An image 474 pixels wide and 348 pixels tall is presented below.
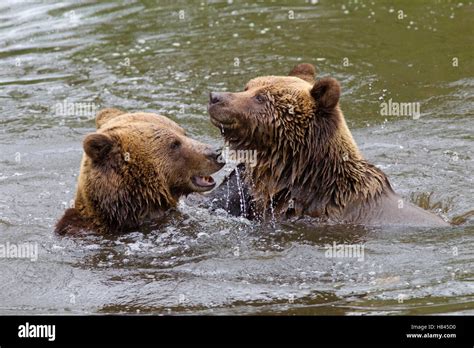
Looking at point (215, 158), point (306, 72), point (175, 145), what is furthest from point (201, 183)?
point (306, 72)

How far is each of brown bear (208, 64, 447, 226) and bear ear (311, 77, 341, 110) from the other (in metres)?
0.02

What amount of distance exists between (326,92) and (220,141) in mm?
3844

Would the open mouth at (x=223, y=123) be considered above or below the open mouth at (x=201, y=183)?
above

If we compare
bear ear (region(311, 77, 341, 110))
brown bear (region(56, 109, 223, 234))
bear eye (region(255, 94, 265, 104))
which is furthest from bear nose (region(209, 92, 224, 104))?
bear ear (region(311, 77, 341, 110))

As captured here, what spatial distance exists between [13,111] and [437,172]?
6271 mm

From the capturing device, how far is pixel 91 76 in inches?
579

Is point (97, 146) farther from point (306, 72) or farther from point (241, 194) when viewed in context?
point (306, 72)

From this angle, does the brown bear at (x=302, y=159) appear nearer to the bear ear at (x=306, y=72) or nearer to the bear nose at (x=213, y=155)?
the bear nose at (x=213, y=155)

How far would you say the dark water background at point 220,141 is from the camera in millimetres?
7996

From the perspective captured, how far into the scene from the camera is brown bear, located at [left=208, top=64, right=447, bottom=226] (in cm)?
888

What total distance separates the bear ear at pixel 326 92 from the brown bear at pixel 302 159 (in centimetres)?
2

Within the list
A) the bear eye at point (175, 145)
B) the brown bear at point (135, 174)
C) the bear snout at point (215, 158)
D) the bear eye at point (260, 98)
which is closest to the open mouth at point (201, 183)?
the brown bear at point (135, 174)
